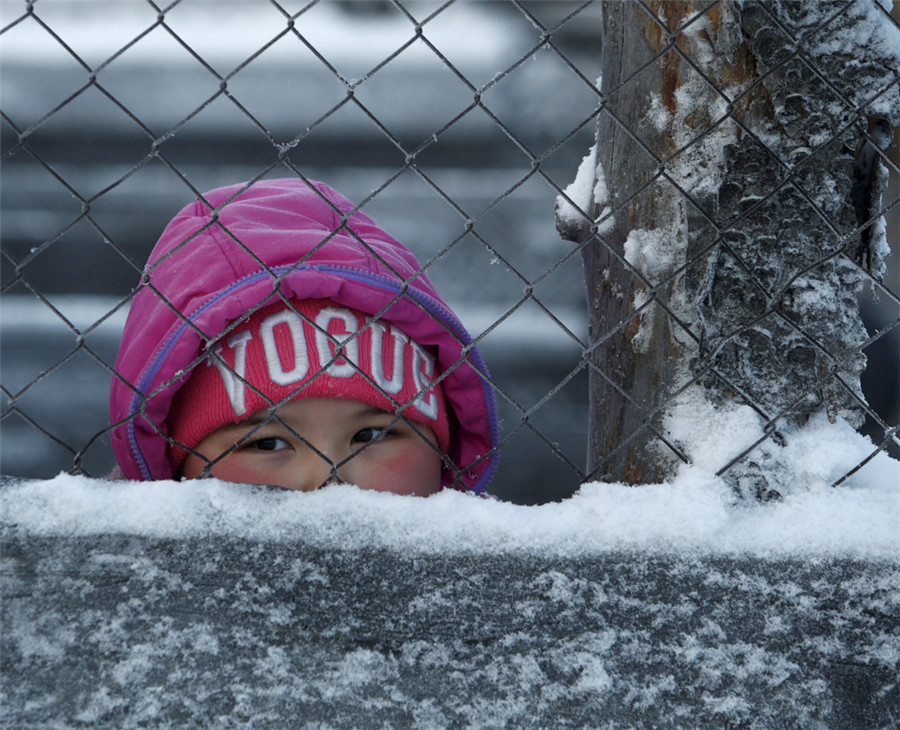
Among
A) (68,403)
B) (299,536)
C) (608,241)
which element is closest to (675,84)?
(608,241)

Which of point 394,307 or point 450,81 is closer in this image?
point 394,307

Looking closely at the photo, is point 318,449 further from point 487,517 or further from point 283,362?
point 487,517

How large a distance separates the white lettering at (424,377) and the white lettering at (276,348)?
0.21 meters

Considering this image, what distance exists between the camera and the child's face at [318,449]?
1539mm

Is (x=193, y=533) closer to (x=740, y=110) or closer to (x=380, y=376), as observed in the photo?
(x=380, y=376)

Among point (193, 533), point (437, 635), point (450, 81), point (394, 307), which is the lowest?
point (437, 635)

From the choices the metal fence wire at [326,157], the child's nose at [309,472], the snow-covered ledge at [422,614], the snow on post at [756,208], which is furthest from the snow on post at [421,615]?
the metal fence wire at [326,157]

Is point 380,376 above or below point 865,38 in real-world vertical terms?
below

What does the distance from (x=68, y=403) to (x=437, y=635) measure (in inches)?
189

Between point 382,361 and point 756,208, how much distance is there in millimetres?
672

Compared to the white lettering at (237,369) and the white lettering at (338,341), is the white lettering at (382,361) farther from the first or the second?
the white lettering at (237,369)

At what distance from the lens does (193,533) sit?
1.08 m

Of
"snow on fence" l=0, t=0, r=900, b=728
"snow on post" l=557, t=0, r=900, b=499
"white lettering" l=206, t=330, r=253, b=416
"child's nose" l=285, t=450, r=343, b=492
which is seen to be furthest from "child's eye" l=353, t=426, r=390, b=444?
"snow on post" l=557, t=0, r=900, b=499

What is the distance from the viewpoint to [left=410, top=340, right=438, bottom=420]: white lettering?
5.37ft
